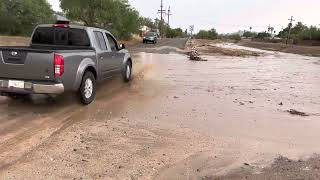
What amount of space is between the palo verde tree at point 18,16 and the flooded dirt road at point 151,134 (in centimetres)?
4466

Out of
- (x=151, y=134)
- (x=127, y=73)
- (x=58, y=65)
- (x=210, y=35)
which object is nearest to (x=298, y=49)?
(x=127, y=73)

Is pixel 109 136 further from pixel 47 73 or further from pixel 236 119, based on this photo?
pixel 236 119

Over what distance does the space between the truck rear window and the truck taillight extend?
1917mm

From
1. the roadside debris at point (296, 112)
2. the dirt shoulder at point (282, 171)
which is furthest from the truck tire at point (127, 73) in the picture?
the dirt shoulder at point (282, 171)

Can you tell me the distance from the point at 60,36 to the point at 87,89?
1.79 metres

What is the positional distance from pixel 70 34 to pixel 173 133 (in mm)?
4383

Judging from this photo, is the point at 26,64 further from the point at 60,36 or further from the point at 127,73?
the point at 127,73

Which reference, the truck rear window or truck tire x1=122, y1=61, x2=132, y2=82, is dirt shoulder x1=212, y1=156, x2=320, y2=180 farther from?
truck tire x1=122, y1=61, x2=132, y2=82

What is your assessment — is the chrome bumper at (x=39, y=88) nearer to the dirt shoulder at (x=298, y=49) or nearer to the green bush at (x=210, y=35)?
the dirt shoulder at (x=298, y=49)

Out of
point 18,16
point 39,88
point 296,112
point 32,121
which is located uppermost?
point 18,16

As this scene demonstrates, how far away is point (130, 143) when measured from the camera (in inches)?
273

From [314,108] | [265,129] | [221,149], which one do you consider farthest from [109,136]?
[314,108]

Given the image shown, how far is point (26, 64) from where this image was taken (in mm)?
8656

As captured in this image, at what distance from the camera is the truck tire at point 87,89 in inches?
376
